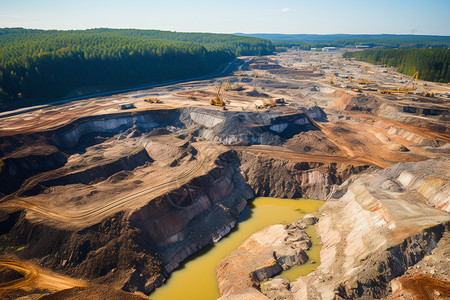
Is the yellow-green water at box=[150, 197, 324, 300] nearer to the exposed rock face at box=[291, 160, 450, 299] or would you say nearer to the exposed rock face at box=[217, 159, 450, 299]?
the exposed rock face at box=[217, 159, 450, 299]

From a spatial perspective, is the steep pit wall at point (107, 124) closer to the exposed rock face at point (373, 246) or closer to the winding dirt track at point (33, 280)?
the winding dirt track at point (33, 280)

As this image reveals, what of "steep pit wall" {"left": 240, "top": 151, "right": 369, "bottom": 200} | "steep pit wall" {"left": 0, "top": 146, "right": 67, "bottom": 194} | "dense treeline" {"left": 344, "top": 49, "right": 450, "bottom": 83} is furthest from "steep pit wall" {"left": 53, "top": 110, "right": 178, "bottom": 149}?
"dense treeline" {"left": 344, "top": 49, "right": 450, "bottom": 83}

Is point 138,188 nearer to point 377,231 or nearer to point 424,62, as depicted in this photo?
point 377,231

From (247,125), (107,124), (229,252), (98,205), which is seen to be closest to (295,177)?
(247,125)

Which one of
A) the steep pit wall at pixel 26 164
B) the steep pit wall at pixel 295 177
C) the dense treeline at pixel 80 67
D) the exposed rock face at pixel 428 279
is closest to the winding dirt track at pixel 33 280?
the steep pit wall at pixel 26 164

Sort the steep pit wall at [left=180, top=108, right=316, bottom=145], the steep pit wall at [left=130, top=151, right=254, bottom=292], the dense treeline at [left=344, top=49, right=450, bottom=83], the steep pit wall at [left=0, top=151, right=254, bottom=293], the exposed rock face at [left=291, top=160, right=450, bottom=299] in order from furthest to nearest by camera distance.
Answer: the dense treeline at [left=344, top=49, right=450, bottom=83] < the steep pit wall at [left=180, top=108, right=316, bottom=145] < the steep pit wall at [left=130, top=151, right=254, bottom=292] < the steep pit wall at [left=0, top=151, right=254, bottom=293] < the exposed rock face at [left=291, top=160, right=450, bottom=299]
